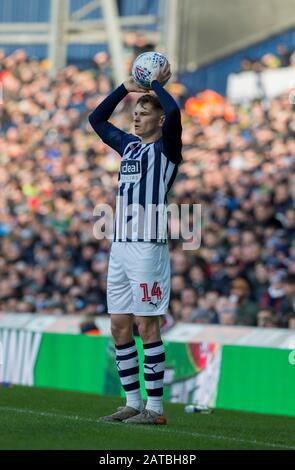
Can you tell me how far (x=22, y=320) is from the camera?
60.6ft

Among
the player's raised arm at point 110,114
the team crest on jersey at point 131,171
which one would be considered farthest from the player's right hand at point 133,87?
the team crest on jersey at point 131,171

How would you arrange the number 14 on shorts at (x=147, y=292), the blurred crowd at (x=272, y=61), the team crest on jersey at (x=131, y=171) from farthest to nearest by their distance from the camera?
the blurred crowd at (x=272, y=61), the team crest on jersey at (x=131, y=171), the number 14 on shorts at (x=147, y=292)

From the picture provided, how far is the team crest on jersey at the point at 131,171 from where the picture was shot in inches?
377

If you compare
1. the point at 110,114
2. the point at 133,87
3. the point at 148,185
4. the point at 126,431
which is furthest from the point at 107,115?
the point at 126,431

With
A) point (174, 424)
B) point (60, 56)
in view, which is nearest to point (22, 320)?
point (174, 424)

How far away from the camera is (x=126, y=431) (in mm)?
8734

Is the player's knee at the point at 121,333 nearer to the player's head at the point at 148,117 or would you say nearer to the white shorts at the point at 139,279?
the white shorts at the point at 139,279

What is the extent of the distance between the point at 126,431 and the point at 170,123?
217 centimetres

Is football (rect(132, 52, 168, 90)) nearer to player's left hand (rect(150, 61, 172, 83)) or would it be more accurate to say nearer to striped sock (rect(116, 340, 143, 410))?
player's left hand (rect(150, 61, 172, 83))

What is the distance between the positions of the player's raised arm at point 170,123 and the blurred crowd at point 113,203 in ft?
19.7

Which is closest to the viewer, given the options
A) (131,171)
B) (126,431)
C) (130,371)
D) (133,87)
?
(126,431)

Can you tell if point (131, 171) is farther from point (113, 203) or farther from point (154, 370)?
point (113, 203)

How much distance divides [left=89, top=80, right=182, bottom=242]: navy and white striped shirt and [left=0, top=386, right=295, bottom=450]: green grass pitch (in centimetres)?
138

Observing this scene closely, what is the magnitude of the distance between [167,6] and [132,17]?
8.90 ft
